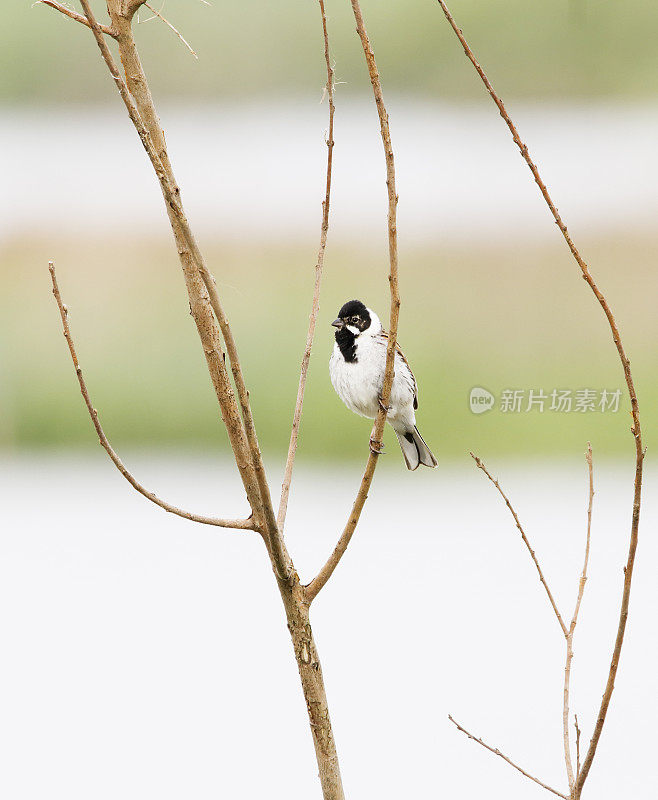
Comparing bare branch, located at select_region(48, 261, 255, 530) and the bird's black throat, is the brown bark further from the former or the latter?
the bird's black throat

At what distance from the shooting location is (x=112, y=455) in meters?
0.60

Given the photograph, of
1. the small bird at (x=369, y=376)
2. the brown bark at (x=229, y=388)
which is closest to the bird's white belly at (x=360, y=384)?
the small bird at (x=369, y=376)

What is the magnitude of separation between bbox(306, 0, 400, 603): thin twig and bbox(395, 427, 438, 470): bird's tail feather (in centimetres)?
58

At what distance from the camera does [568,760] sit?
664 millimetres

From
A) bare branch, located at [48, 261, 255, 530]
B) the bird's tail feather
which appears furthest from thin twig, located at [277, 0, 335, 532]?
the bird's tail feather

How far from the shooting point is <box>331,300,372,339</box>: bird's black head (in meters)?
1.22

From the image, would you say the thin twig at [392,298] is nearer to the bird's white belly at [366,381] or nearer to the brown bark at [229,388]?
the brown bark at [229,388]

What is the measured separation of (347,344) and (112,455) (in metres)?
0.69

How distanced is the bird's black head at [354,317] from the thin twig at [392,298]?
0.52 metres

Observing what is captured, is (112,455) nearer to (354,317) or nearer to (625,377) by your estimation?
(625,377)

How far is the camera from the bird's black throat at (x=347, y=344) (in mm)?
1231

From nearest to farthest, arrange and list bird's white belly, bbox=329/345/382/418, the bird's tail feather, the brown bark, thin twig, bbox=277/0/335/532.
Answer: the brown bark, thin twig, bbox=277/0/335/532, bird's white belly, bbox=329/345/382/418, the bird's tail feather

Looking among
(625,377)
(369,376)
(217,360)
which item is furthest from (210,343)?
(369,376)

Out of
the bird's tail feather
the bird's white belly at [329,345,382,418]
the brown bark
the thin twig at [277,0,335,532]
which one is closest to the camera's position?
the brown bark
